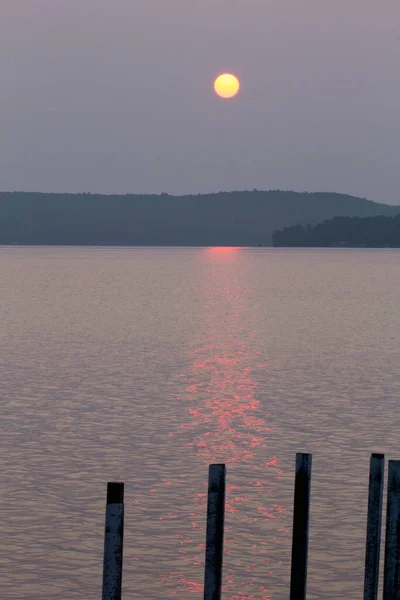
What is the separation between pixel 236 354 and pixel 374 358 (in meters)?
7.28

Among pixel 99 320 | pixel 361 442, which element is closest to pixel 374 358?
pixel 361 442

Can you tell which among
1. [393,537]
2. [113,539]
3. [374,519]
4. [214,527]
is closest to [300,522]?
[374,519]

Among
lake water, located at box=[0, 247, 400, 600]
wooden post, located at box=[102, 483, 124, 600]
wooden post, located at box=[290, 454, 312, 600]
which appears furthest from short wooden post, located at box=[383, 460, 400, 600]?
lake water, located at box=[0, 247, 400, 600]

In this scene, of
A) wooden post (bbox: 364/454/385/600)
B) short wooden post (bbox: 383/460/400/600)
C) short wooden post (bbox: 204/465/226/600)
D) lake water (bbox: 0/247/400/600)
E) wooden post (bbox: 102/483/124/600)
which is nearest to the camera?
wooden post (bbox: 102/483/124/600)

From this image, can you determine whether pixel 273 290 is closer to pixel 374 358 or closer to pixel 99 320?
pixel 99 320

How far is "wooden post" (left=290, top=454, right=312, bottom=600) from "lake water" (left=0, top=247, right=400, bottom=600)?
14.7ft

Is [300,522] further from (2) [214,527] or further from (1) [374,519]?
(2) [214,527]

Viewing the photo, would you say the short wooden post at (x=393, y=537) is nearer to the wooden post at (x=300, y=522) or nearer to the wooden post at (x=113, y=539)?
the wooden post at (x=300, y=522)

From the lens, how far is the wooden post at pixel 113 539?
35.2 ft

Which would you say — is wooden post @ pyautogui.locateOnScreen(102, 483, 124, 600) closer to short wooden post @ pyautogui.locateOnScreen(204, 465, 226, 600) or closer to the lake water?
short wooden post @ pyautogui.locateOnScreen(204, 465, 226, 600)

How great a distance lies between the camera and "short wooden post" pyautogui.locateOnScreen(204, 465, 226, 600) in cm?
1175

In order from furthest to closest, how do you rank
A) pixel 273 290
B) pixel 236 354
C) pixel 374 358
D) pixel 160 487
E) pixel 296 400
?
pixel 273 290 < pixel 236 354 < pixel 374 358 < pixel 296 400 < pixel 160 487

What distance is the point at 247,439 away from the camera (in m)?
29.8

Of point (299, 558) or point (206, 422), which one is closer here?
point (299, 558)
